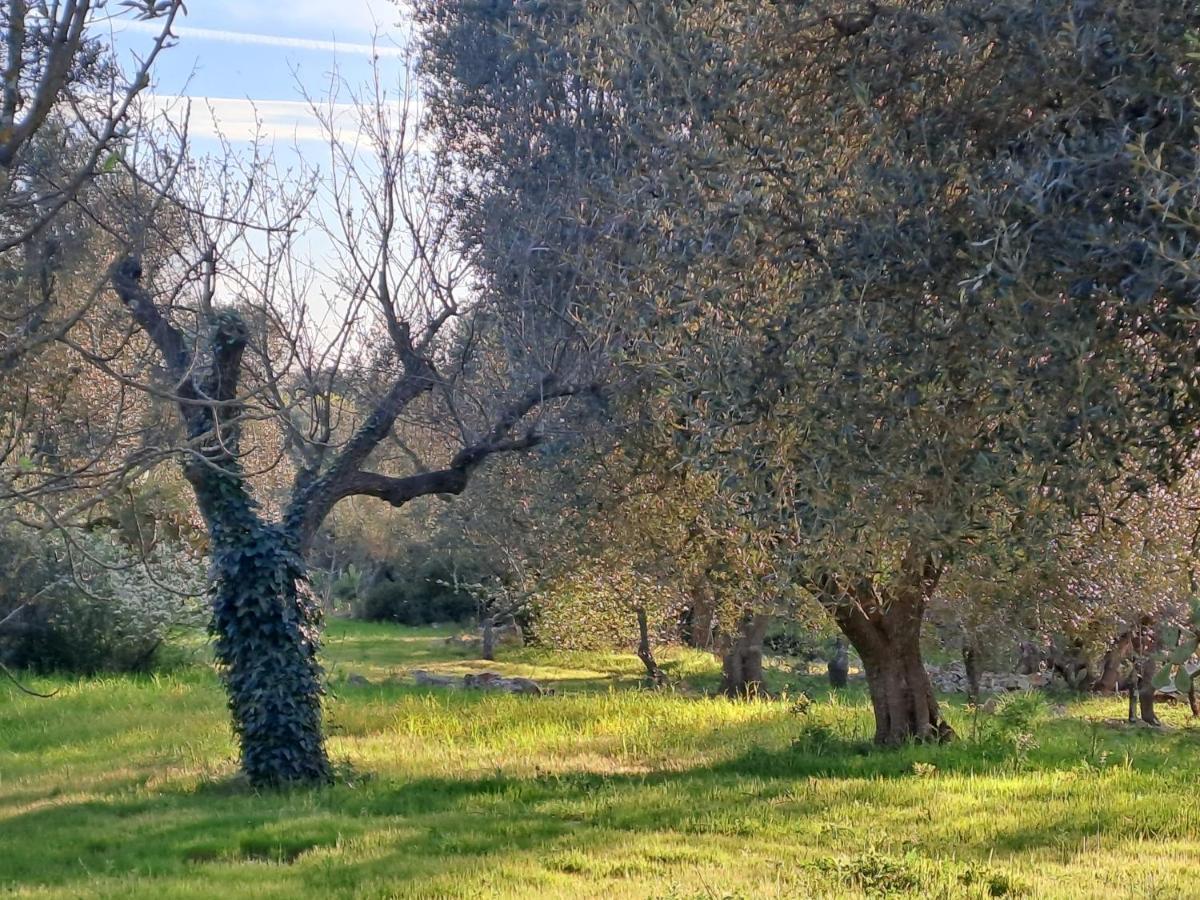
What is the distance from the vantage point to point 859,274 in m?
5.87

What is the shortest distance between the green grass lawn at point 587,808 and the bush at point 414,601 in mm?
26876

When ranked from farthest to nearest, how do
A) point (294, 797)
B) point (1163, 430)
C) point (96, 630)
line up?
1. point (96, 630)
2. point (294, 797)
3. point (1163, 430)

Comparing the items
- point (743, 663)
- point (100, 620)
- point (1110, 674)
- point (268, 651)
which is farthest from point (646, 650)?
point (1110, 674)

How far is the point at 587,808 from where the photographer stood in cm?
1060

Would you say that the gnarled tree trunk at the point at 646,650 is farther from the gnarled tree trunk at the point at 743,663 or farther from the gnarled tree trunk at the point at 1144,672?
the gnarled tree trunk at the point at 1144,672

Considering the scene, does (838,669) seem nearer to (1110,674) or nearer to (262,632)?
(1110,674)

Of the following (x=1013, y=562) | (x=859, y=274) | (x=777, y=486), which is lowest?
(x=1013, y=562)

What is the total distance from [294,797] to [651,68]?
7.31m

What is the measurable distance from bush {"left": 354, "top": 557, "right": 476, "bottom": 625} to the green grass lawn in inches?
1058

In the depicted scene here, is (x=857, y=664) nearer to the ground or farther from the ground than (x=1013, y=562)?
nearer to the ground

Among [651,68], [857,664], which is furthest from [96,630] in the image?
[857,664]

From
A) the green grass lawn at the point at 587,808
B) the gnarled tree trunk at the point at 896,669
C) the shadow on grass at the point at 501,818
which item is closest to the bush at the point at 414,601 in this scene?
the green grass lawn at the point at 587,808

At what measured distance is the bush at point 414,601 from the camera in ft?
146

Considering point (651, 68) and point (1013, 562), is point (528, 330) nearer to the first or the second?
point (651, 68)
